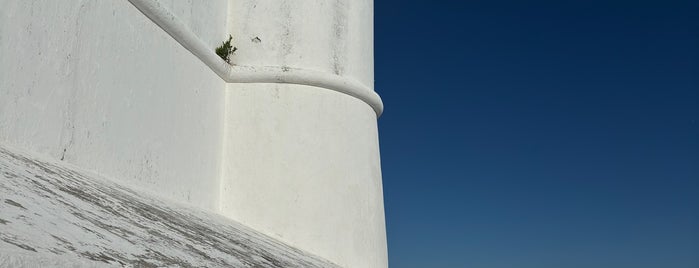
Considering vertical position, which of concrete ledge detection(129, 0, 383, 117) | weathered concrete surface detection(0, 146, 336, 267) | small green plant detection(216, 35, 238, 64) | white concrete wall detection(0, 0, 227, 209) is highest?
small green plant detection(216, 35, 238, 64)

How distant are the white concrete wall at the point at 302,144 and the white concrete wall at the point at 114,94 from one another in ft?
0.94

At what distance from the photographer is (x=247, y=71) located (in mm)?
7016

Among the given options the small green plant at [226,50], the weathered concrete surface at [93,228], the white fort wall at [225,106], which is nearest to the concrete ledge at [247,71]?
the white fort wall at [225,106]

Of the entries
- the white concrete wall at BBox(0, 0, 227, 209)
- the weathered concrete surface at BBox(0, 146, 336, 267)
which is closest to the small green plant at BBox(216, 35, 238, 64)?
the white concrete wall at BBox(0, 0, 227, 209)

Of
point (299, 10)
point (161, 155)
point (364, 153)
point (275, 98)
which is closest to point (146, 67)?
point (161, 155)

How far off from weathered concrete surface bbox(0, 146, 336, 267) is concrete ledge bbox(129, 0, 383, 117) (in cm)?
154

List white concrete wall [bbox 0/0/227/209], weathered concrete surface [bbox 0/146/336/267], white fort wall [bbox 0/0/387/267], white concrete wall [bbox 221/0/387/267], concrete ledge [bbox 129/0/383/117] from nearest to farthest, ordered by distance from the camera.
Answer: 1. weathered concrete surface [bbox 0/146/336/267]
2. white concrete wall [bbox 0/0/227/209]
3. white fort wall [bbox 0/0/387/267]
4. concrete ledge [bbox 129/0/383/117]
5. white concrete wall [bbox 221/0/387/267]

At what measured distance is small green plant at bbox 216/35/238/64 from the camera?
6.99 metres

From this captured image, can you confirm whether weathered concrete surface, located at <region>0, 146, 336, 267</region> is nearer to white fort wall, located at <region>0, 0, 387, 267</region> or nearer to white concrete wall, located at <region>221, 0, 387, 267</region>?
white fort wall, located at <region>0, 0, 387, 267</region>

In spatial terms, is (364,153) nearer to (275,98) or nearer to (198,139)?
(275,98)

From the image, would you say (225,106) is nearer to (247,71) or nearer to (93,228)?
(247,71)

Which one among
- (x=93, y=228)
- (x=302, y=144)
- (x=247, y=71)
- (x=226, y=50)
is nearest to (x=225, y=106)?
(x=247, y=71)

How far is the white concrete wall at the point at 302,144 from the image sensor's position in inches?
267

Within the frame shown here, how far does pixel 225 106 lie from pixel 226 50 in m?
0.52
